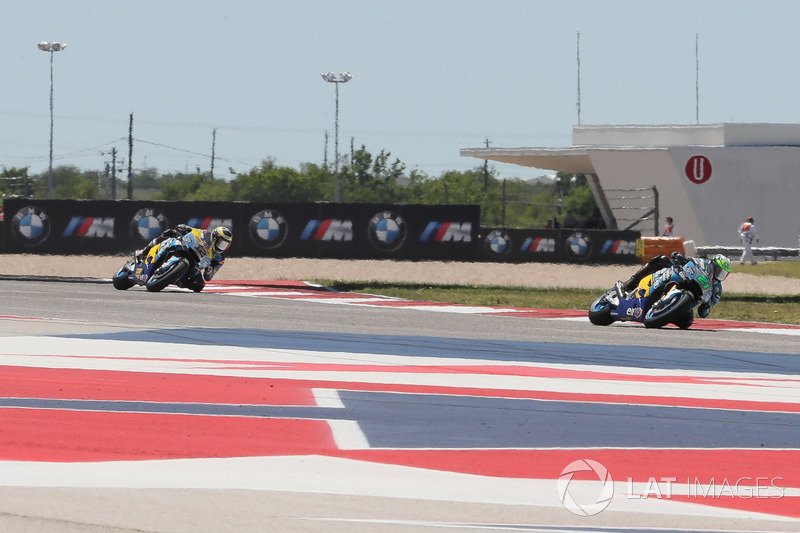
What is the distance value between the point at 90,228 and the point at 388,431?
25.7 m

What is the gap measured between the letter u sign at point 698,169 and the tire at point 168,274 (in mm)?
29048

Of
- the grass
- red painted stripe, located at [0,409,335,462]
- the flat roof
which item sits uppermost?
the flat roof

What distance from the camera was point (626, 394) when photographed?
1018 centimetres

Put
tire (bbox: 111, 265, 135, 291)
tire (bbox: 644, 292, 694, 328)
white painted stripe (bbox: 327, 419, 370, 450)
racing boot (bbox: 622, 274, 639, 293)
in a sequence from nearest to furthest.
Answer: white painted stripe (bbox: 327, 419, 370, 450)
tire (bbox: 644, 292, 694, 328)
racing boot (bbox: 622, 274, 639, 293)
tire (bbox: 111, 265, 135, 291)

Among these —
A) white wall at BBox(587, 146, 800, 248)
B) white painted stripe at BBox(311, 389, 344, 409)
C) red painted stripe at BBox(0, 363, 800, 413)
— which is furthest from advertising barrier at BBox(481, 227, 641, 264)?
white painted stripe at BBox(311, 389, 344, 409)

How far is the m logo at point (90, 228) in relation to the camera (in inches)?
1275

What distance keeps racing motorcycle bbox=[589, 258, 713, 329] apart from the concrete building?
28.6 meters

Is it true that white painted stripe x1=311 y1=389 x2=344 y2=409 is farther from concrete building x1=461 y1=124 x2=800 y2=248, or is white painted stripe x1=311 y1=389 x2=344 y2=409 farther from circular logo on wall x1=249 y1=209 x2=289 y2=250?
concrete building x1=461 y1=124 x2=800 y2=248

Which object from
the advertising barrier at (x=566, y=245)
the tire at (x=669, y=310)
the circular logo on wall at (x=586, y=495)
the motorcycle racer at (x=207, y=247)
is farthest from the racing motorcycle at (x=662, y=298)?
the advertising barrier at (x=566, y=245)

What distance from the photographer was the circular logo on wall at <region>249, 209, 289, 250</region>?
32.4m

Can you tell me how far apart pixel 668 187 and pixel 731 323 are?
94.9 ft

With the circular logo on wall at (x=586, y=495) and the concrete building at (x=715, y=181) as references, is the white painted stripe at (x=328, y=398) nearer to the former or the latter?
the circular logo on wall at (x=586, y=495)

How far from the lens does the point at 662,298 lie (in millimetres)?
16797

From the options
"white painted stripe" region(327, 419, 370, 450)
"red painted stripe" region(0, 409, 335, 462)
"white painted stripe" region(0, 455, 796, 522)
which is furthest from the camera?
"white painted stripe" region(327, 419, 370, 450)
